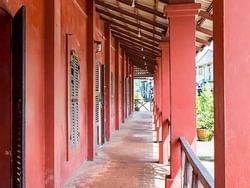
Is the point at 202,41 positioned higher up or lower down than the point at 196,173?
higher up

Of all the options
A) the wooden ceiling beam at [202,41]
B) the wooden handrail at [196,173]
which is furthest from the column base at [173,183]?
the wooden ceiling beam at [202,41]

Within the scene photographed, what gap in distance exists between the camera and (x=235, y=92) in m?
1.39

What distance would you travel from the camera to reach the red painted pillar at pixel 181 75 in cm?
382

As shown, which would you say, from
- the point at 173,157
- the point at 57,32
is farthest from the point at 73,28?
the point at 173,157

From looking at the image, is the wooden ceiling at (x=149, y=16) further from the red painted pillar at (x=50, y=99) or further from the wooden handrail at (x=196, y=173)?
the wooden handrail at (x=196, y=173)

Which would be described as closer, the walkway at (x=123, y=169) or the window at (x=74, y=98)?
the walkway at (x=123, y=169)

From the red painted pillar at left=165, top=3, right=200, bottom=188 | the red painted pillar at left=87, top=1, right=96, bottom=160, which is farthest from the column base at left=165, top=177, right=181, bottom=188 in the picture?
the red painted pillar at left=87, top=1, right=96, bottom=160

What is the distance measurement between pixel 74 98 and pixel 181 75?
2.26 meters

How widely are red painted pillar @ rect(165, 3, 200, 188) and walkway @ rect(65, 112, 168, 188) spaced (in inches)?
57.4

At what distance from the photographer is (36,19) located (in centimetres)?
371

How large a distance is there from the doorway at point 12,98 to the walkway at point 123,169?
1.97m

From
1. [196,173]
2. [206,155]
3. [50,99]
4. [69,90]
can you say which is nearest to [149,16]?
[69,90]

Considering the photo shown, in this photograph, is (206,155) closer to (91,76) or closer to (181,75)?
(91,76)

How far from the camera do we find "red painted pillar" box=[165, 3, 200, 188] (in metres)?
3.82
